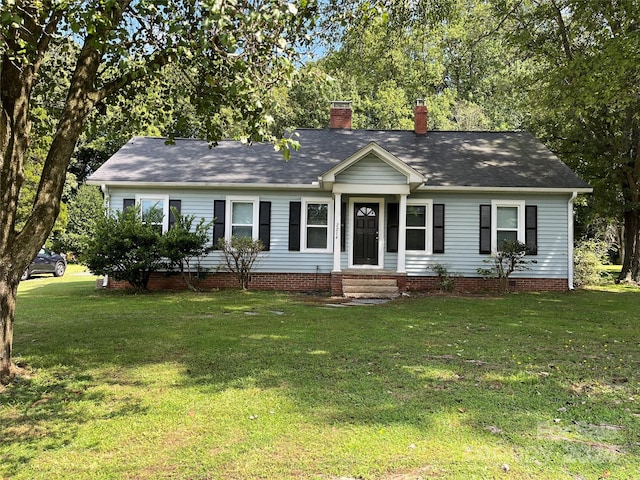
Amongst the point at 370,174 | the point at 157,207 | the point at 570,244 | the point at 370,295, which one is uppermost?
the point at 370,174

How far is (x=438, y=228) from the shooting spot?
44.0 feet

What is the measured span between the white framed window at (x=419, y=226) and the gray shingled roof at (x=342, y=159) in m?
0.77

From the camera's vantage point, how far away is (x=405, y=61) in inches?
934

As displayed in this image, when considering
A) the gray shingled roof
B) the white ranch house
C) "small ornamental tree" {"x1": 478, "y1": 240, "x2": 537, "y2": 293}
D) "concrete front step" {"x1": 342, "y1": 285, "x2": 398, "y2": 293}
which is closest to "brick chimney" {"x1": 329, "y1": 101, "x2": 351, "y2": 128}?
the gray shingled roof

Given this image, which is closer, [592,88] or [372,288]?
[592,88]

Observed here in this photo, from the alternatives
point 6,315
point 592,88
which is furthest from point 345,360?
point 592,88

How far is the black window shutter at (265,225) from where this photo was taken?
527 inches

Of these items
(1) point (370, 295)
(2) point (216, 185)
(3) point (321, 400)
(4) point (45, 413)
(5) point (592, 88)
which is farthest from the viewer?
(2) point (216, 185)

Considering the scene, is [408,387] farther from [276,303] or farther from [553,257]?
[553,257]

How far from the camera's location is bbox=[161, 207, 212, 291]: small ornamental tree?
38.1 feet

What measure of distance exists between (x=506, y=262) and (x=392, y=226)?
344 centimetres

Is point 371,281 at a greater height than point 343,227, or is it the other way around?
point 343,227

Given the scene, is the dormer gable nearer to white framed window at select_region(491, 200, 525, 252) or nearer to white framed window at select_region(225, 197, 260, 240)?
white framed window at select_region(225, 197, 260, 240)

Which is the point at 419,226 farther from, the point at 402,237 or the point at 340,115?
the point at 340,115
